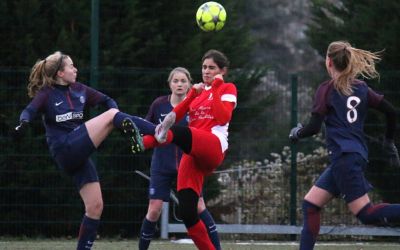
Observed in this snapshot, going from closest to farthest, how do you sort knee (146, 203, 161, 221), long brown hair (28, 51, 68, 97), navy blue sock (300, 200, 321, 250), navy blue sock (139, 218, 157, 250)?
navy blue sock (300, 200, 321, 250)
long brown hair (28, 51, 68, 97)
navy blue sock (139, 218, 157, 250)
knee (146, 203, 161, 221)

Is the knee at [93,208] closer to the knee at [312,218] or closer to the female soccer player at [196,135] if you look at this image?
the female soccer player at [196,135]

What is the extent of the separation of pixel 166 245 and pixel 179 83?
9.29ft

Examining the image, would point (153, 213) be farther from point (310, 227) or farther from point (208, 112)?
point (310, 227)

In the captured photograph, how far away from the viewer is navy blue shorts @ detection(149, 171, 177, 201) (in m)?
9.84

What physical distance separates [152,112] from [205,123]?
167cm

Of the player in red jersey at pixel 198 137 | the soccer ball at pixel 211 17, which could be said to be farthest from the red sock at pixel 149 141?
the soccer ball at pixel 211 17

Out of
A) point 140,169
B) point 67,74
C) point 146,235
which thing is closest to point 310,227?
point 146,235

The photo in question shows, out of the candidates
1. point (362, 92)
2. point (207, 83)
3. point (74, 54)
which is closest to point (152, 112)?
point (207, 83)

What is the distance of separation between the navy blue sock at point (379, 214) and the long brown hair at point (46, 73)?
2975mm

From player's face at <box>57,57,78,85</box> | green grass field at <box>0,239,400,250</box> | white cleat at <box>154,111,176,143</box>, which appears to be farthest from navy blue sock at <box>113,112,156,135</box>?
green grass field at <box>0,239,400,250</box>

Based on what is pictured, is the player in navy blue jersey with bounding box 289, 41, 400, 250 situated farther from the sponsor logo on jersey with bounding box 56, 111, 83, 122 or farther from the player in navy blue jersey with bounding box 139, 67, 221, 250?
the sponsor logo on jersey with bounding box 56, 111, 83, 122

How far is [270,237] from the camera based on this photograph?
1363cm

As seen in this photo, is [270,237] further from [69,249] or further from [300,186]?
[69,249]

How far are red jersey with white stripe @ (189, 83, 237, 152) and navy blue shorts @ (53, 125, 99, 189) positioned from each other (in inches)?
36.0
